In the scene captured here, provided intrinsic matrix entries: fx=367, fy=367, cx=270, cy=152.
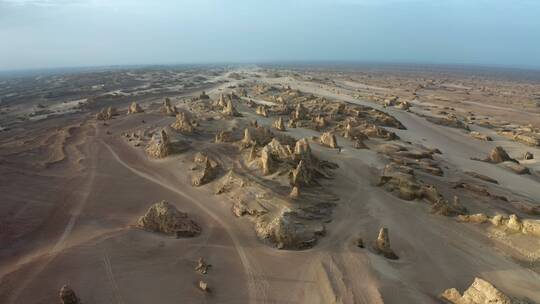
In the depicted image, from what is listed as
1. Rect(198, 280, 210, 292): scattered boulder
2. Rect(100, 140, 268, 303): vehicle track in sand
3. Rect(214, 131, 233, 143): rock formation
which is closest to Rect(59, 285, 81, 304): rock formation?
Rect(198, 280, 210, 292): scattered boulder

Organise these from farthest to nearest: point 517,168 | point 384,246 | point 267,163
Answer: point 517,168, point 267,163, point 384,246

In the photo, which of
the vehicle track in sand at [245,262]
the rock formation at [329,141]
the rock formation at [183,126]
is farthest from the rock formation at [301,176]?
the rock formation at [183,126]

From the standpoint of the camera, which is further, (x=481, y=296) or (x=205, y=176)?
(x=205, y=176)

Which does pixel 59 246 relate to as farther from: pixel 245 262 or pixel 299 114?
pixel 299 114

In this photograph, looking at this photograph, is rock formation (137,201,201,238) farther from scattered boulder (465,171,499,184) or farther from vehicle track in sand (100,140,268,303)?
scattered boulder (465,171,499,184)

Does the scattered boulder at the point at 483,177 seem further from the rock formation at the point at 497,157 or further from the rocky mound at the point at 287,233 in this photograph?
the rocky mound at the point at 287,233

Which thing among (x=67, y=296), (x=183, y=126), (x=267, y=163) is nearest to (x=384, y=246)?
(x=267, y=163)
